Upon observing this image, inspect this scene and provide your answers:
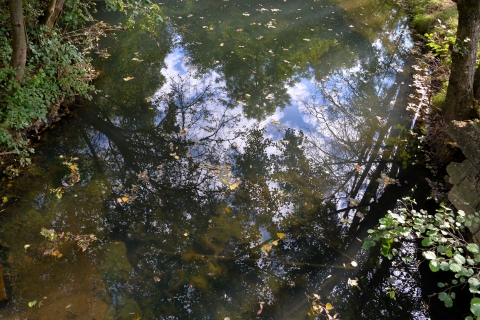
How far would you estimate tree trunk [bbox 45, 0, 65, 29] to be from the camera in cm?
554

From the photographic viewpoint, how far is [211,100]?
7180 millimetres

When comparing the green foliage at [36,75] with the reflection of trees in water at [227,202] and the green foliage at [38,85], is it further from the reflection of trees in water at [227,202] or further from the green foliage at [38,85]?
the reflection of trees in water at [227,202]

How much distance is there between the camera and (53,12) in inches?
222

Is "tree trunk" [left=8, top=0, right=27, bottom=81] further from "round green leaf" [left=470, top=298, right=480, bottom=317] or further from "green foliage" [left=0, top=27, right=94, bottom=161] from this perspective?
"round green leaf" [left=470, top=298, right=480, bottom=317]

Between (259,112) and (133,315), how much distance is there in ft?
15.2

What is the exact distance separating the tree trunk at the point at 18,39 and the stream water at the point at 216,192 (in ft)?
4.36

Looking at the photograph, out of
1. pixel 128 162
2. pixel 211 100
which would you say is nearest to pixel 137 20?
pixel 211 100

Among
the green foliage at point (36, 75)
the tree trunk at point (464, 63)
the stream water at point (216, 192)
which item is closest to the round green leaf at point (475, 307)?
the stream water at point (216, 192)

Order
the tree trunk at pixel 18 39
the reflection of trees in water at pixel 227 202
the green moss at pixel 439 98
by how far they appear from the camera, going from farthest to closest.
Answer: the green moss at pixel 439 98 < the tree trunk at pixel 18 39 < the reflection of trees in water at pixel 227 202

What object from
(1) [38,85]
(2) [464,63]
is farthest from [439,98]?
(1) [38,85]

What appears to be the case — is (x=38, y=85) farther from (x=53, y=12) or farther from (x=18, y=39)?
(x=53, y=12)

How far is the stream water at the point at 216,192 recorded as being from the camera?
367 cm

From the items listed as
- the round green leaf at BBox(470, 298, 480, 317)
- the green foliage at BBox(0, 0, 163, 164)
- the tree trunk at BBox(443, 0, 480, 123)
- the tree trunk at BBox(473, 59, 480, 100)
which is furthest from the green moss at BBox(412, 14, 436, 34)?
the round green leaf at BBox(470, 298, 480, 317)

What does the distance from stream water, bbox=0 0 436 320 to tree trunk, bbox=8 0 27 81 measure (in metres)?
1.33
